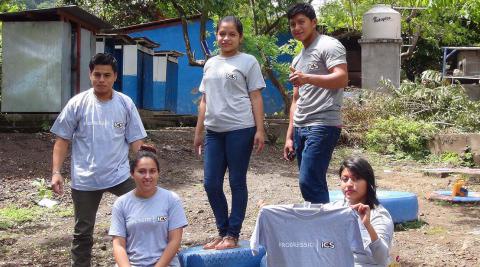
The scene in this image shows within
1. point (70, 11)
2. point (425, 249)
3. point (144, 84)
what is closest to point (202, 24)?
point (70, 11)

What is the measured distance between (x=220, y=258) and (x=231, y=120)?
2.89 ft

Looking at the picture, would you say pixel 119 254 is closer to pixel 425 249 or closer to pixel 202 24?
pixel 425 249

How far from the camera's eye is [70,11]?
11.5m

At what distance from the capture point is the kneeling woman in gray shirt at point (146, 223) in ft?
12.4

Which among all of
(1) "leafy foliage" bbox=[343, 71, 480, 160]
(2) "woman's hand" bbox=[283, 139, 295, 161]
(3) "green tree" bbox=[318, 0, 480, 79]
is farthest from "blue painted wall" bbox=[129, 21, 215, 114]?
(2) "woman's hand" bbox=[283, 139, 295, 161]

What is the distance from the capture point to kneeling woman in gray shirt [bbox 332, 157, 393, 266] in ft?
11.0

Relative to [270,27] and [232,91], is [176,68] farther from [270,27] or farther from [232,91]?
[232,91]

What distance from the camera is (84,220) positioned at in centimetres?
421

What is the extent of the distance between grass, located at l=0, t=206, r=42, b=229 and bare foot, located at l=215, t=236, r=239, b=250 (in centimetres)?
317

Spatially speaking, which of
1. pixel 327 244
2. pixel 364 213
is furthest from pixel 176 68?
pixel 364 213

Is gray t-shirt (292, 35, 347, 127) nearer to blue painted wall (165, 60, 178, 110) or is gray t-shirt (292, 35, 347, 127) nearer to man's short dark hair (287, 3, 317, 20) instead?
man's short dark hair (287, 3, 317, 20)

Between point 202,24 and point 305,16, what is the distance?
8686mm

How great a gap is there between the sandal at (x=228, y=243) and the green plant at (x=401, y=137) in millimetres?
8292

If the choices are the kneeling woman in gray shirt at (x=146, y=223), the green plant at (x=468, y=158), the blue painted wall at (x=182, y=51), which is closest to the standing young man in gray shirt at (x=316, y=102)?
the kneeling woman in gray shirt at (x=146, y=223)
